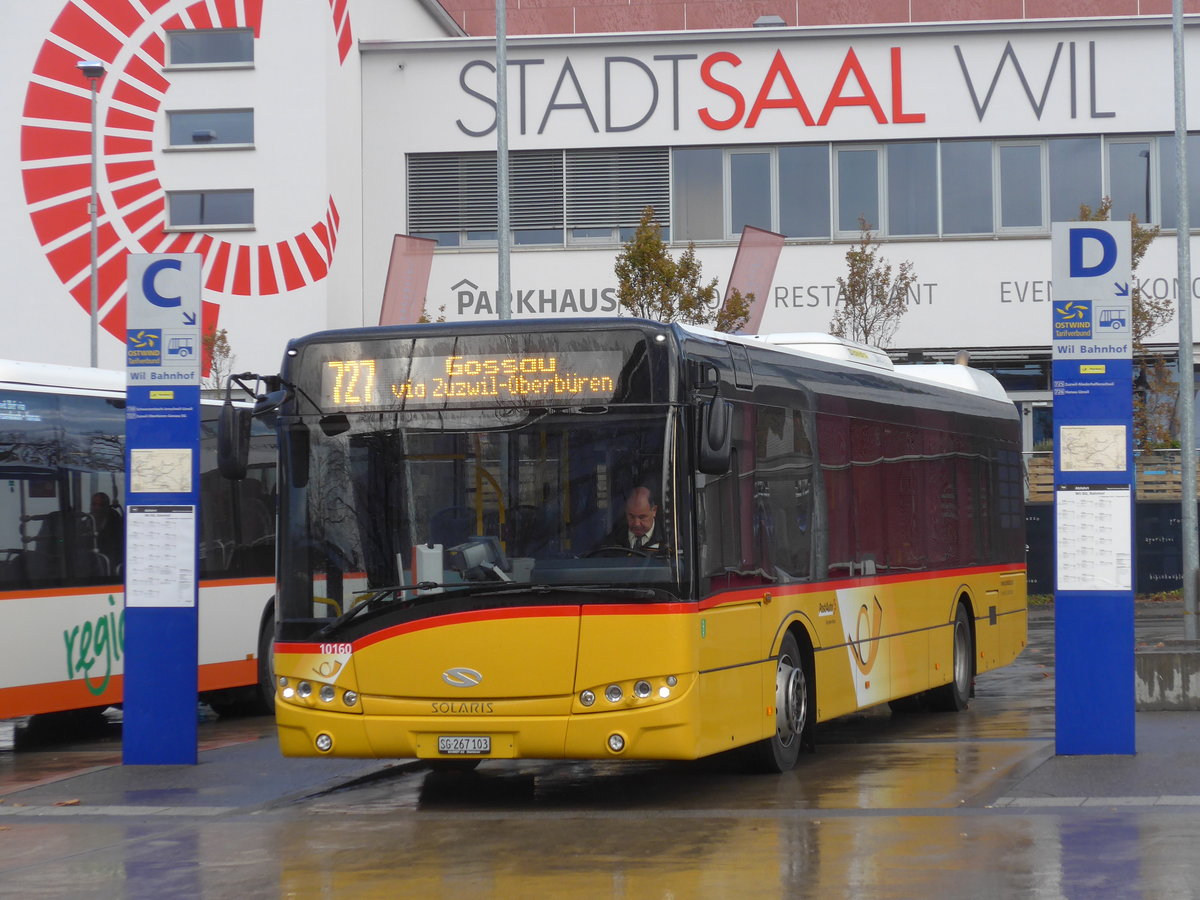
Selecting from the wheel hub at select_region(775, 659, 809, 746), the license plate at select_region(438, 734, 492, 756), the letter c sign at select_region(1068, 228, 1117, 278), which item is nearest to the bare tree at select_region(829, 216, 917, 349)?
the letter c sign at select_region(1068, 228, 1117, 278)

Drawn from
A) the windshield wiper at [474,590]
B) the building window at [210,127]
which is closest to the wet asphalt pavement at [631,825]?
the windshield wiper at [474,590]

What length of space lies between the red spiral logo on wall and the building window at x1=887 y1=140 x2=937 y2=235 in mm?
11654

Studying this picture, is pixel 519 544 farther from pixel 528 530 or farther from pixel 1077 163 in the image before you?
pixel 1077 163

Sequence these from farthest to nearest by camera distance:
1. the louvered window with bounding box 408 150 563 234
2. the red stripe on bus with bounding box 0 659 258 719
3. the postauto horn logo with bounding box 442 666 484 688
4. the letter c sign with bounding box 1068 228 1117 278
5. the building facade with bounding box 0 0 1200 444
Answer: the louvered window with bounding box 408 150 563 234, the building facade with bounding box 0 0 1200 444, the red stripe on bus with bounding box 0 659 258 719, the letter c sign with bounding box 1068 228 1117 278, the postauto horn logo with bounding box 442 666 484 688

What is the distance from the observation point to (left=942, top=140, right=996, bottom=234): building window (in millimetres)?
39062

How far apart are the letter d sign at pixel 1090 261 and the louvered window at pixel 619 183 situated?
2729 cm

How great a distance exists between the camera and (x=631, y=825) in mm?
10523

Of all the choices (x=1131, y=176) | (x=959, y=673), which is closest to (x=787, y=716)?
(x=959, y=673)

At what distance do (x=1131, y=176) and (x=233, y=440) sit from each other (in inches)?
1218

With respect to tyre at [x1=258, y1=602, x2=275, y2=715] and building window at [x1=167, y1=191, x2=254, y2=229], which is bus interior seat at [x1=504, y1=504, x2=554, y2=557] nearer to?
tyre at [x1=258, y1=602, x2=275, y2=715]

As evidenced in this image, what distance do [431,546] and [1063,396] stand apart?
171 inches

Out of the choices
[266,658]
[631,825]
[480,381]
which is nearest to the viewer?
[631,825]

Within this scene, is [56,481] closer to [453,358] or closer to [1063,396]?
[453,358]

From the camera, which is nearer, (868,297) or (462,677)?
(462,677)
